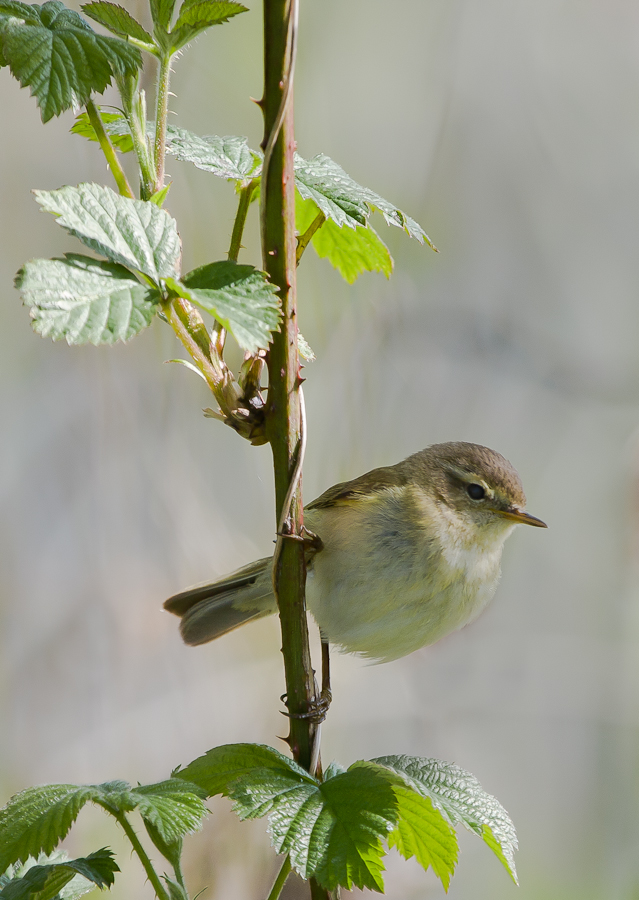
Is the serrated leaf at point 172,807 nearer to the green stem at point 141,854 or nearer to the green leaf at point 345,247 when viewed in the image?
the green stem at point 141,854

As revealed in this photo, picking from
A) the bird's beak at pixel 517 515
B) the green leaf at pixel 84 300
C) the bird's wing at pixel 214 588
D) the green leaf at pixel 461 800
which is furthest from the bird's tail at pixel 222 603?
the green leaf at pixel 84 300

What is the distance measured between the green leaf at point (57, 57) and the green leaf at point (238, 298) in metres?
0.16

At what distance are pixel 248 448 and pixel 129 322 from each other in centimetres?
155

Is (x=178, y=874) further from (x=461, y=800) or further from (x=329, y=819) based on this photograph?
(x=461, y=800)

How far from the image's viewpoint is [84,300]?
1.70 feet

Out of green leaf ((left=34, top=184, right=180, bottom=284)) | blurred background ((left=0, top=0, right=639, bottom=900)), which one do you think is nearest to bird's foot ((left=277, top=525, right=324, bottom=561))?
green leaf ((left=34, top=184, right=180, bottom=284))

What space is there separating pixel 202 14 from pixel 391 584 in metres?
0.83

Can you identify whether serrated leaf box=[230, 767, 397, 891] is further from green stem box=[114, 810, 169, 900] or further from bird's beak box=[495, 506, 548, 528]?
bird's beak box=[495, 506, 548, 528]

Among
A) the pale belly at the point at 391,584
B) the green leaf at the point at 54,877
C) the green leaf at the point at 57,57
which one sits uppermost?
the green leaf at the point at 57,57

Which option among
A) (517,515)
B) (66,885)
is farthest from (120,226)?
(517,515)

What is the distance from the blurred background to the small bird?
64 cm

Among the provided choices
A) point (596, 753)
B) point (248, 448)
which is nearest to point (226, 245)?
point (248, 448)

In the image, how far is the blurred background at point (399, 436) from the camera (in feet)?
6.10

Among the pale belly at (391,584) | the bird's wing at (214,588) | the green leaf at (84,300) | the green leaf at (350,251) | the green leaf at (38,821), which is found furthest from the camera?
the bird's wing at (214,588)
